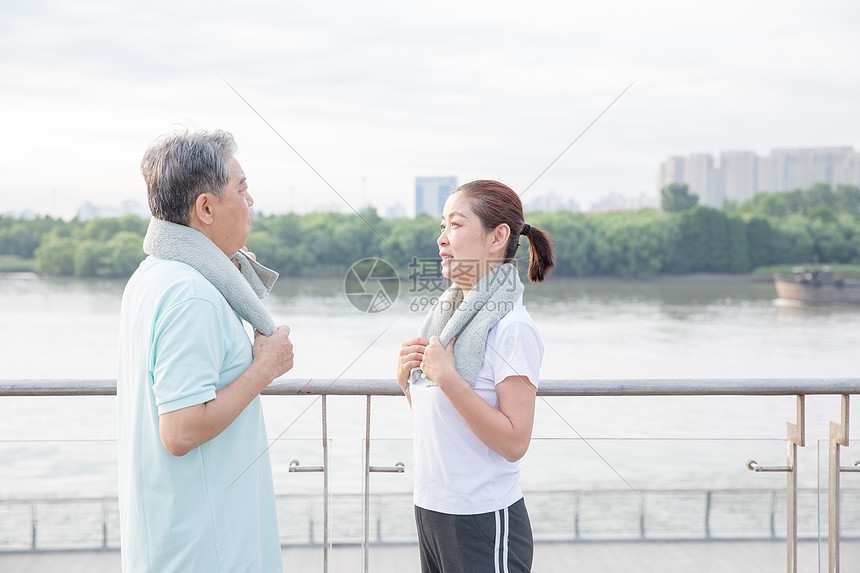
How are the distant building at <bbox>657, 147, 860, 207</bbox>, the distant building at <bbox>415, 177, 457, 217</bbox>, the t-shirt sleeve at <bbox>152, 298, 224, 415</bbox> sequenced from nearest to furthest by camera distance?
the t-shirt sleeve at <bbox>152, 298, 224, 415</bbox>
the distant building at <bbox>415, 177, 457, 217</bbox>
the distant building at <bbox>657, 147, 860, 207</bbox>

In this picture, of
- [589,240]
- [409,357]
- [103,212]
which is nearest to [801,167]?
[589,240]

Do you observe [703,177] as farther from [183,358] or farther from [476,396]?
[183,358]

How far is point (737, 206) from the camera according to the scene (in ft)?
237

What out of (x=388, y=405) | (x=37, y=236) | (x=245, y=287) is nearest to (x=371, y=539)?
(x=245, y=287)

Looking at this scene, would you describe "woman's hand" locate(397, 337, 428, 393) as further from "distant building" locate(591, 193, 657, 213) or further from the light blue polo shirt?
"distant building" locate(591, 193, 657, 213)

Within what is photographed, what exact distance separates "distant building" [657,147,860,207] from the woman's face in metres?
74.2

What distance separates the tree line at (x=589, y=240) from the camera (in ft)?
132

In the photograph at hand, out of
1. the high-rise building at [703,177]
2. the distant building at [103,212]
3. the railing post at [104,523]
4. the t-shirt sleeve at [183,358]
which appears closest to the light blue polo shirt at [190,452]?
the t-shirt sleeve at [183,358]

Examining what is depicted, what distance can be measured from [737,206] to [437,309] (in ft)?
253

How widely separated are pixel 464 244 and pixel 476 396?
1.05 feet

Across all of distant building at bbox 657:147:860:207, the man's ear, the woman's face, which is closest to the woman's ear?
the woman's face

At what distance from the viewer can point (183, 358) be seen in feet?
3.88

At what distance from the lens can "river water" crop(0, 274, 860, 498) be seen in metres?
2.24

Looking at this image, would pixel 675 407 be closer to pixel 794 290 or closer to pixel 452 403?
pixel 794 290
